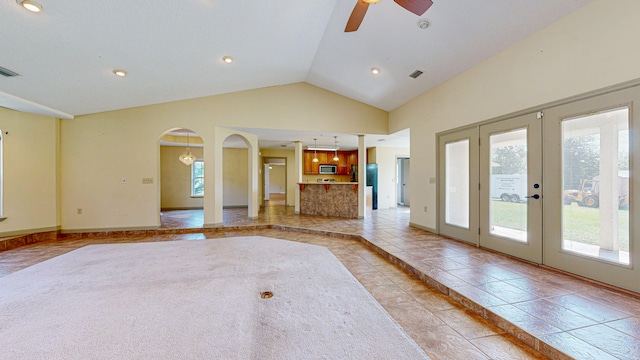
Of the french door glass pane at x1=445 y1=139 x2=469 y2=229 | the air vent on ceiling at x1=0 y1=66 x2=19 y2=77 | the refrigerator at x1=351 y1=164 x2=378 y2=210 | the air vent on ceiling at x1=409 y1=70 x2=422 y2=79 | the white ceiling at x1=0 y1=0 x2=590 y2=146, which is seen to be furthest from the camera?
the refrigerator at x1=351 y1=164 x2=378 y2=210

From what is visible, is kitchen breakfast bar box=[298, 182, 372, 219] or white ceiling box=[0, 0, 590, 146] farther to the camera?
kitchen breakfast bar box=[298, 182, 372, 219]

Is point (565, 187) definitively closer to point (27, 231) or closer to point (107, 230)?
point (107, 230)

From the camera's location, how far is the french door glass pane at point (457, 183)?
4430 millimetres

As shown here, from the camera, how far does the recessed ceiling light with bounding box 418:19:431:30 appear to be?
3398 millimetres

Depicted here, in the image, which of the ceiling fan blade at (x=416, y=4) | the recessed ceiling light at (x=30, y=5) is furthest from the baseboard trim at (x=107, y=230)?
the ceiling fan blade at (x=416, y=4)

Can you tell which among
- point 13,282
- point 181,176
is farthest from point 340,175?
point 13,282

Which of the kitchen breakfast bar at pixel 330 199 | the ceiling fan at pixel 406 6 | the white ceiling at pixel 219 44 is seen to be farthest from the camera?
the kitchen breakfast bar at pixel 330 199

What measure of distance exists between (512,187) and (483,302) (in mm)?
2122

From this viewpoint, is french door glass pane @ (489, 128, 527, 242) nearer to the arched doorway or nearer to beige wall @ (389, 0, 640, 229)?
beige wall @ (389, 0, 640, 229)

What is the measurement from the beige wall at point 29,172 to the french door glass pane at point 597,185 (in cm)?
885

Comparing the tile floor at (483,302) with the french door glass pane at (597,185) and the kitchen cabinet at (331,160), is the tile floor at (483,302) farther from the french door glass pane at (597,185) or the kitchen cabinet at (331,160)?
the kitchen cabinet at (331,160)

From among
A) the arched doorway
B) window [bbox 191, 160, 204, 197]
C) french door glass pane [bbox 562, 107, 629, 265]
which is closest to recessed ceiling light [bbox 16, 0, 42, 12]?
french door glass pane [bbox 562, 107, 629, 265]

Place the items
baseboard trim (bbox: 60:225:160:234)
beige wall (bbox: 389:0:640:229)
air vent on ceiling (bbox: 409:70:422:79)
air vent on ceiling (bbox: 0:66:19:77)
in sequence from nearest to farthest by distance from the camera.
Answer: beige wall (bbox: 389:0:640:229) → air vent on ceiling (bbox: 0:66:19:77) → air vent on ceiling (bbox: 409:70:422:79) → baseboard trim (bbox: 60:225:160:234)

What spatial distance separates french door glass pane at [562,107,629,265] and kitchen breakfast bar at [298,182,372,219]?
4.53 m
